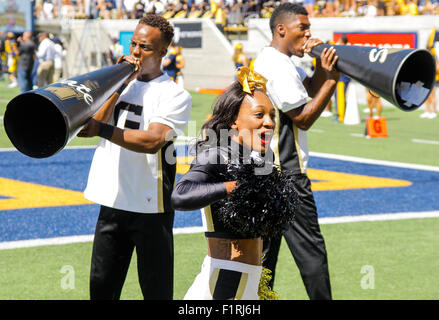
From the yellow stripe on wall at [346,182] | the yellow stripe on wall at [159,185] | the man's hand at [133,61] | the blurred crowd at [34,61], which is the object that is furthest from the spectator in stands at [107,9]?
the yellow stripe on wall at [159,185]

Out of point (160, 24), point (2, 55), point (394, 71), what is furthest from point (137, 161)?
point (2, 55)

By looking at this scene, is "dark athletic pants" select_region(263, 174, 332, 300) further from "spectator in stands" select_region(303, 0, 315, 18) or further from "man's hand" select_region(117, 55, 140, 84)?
"spectator in stands" select_region(303, 0, 315, 18)

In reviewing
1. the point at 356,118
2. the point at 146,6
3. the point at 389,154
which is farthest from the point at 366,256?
the point at 146,6

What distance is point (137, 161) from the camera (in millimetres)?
4391

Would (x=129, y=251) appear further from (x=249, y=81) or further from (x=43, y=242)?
(x=43, y=242)

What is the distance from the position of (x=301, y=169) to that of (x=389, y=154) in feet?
29.8

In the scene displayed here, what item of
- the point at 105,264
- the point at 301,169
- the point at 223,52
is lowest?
the point at 223,52

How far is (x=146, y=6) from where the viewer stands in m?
37.1

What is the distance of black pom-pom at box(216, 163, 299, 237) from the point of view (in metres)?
3.33

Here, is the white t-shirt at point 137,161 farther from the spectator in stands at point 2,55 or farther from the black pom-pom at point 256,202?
the spectator in stands at point 2,55

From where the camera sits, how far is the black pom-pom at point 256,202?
10.9 feet

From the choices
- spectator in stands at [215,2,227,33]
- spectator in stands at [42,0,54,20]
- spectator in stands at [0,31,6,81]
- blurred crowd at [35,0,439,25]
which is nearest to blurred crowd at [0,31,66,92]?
blurred crowd at [35,0,439,25]
